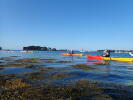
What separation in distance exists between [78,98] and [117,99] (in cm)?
206

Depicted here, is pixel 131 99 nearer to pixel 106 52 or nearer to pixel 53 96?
pixel 53 96

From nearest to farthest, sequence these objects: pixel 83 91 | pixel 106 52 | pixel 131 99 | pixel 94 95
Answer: pixel 131 99 → pixel 94 95 → pixel 83 91 → pixel 106 52

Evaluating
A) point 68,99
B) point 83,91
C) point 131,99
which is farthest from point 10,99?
point 131,99

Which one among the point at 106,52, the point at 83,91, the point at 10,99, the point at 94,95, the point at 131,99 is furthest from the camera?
the point at 106,52

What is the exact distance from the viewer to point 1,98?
6844 mm

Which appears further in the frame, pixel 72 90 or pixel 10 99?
pixel 72 90

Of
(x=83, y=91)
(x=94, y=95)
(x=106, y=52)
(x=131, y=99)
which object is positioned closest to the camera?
(x=131, y=99)

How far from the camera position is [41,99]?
22.7 ft

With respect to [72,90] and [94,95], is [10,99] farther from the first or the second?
[94,95]

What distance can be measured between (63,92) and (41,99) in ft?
5.19

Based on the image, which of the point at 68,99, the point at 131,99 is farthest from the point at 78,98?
the point at 131,99

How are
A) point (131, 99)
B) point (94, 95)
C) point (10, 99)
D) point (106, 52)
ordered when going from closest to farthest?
point (10, 99) → point (131, 99) → point (94, 95) → point (106, 52)

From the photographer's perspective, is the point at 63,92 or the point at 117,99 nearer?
the point at 117,99

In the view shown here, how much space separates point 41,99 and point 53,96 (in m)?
0.72
